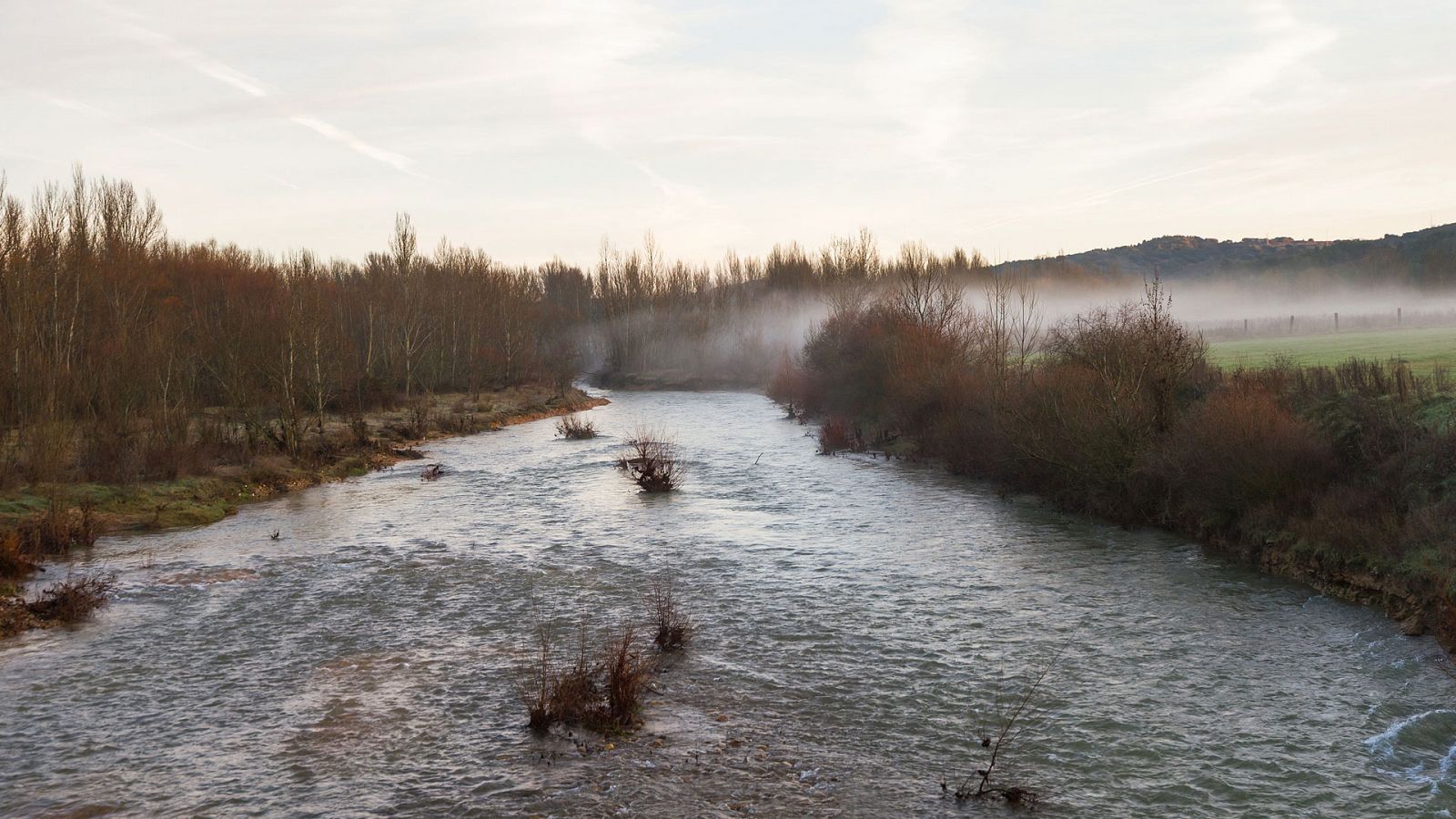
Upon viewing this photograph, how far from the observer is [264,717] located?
9.93 meters

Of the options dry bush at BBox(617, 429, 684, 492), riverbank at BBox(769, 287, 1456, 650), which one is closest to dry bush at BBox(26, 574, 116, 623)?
dry bush at BBox(617, 429, 684, 492)

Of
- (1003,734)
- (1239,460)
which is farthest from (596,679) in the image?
(1239,460)

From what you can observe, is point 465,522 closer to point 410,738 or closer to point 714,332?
point 410,738

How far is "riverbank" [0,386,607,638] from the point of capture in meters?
15.2

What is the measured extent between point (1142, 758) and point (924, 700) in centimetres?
230

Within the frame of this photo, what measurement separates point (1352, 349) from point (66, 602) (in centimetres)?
4065

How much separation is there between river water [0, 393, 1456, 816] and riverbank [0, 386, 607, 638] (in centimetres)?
93

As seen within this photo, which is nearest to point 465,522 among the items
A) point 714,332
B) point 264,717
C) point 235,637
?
point 235,637

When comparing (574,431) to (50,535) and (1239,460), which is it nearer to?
(50,535)

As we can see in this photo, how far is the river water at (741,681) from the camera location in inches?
328

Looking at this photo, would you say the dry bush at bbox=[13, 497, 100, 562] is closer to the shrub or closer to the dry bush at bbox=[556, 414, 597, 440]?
the shrub

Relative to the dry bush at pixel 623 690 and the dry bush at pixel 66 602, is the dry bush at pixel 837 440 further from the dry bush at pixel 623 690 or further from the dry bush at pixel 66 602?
the dry bush at pixel 623 690

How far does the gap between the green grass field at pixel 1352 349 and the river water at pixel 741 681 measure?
549 inches

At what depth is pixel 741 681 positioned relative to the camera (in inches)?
435
